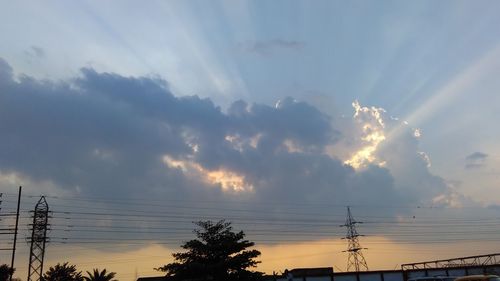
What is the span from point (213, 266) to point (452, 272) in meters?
40.2

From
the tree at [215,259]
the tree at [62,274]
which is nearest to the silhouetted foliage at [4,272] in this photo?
the tree at [62,274]

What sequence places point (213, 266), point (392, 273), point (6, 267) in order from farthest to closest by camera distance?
point (6, 267)
point (392, 273)
point (213, 266)

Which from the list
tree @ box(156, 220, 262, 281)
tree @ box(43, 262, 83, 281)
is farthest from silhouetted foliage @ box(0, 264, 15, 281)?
tree @ box(156, 220, 262, 281)

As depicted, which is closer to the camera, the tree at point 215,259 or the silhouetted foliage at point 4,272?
the tree at point 215,259

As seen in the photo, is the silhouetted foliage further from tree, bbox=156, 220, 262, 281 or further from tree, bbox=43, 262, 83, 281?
tree, bbox=156, 220, 262, 281

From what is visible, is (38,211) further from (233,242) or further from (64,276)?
(233,242)

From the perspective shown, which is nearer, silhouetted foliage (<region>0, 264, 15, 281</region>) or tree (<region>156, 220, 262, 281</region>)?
tree (<region>156, 220, 262, 281</region>)

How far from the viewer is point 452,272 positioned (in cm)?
6525

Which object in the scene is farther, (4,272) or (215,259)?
(4,272)

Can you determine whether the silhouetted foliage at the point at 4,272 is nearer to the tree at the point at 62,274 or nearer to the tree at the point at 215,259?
the tree at the point at 62,274

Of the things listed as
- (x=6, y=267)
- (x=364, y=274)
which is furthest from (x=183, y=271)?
(x=6, y=267)

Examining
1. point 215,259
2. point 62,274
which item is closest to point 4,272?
point 62,274

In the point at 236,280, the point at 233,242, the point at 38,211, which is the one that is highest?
the point at 38,211

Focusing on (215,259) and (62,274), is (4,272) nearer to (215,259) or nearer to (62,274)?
(62,274)
